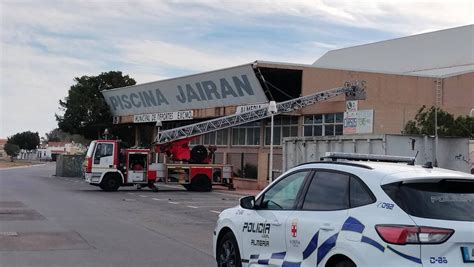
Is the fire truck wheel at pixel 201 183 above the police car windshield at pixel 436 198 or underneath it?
underneath

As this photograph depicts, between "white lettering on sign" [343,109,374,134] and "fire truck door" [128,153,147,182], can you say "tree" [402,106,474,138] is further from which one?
"fire truck door" [128,153,147,182]

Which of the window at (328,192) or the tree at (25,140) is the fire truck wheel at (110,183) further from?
the tree at (25,140)

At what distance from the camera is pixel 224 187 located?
3547cm

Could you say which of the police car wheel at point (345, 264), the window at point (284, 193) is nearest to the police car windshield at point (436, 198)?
the police car wheel at point (345, 264)

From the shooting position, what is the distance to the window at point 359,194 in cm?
562

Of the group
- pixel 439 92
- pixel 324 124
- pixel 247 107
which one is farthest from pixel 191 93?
pixel 439 92

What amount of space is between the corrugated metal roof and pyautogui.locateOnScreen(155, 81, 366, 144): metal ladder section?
22.9ft

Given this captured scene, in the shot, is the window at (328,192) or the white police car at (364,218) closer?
the white police car at (364,218)

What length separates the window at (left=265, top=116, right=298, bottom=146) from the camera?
3450 cm

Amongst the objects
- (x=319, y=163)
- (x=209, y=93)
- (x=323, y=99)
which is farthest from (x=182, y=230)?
(x=209, y=93)

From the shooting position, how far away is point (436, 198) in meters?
5.42

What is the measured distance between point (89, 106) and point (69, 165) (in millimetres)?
5857

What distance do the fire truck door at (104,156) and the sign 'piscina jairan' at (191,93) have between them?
8703 mm

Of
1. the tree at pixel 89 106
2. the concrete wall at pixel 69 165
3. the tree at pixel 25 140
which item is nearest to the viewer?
the concrete wall at pixel 69 165
